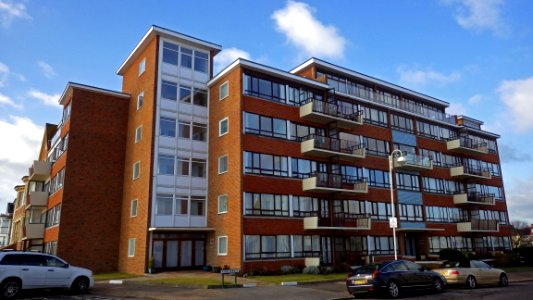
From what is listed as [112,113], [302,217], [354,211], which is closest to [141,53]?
[112,113]

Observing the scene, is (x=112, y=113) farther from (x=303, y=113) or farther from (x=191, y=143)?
(x=303, y=113)

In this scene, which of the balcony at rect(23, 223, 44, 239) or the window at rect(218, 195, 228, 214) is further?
the balcony at rect(23, 223, 44, 239)

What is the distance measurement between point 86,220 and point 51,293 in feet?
47.5

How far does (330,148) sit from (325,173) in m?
2.22

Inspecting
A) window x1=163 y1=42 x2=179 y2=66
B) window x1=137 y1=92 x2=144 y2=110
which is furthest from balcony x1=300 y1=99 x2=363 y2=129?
window x1=137 y1=92 x2=144 y2=110

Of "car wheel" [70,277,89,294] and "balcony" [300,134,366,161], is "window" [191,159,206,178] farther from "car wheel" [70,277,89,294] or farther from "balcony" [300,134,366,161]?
"car wheel" [70,277,89,294]

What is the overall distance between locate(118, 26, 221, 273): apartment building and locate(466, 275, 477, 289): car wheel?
1709cm

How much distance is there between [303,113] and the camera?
1321 inches

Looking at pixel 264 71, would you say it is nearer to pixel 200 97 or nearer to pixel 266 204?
pixel 200 97

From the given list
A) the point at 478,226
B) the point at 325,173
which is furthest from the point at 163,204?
the point at 478,226

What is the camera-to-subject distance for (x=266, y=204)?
30312 millimetres

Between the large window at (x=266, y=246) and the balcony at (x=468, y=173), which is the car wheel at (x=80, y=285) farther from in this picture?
the balcony at (x=468, y=173)

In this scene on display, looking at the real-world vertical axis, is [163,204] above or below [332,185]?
below

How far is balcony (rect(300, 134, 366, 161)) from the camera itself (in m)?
32.6
